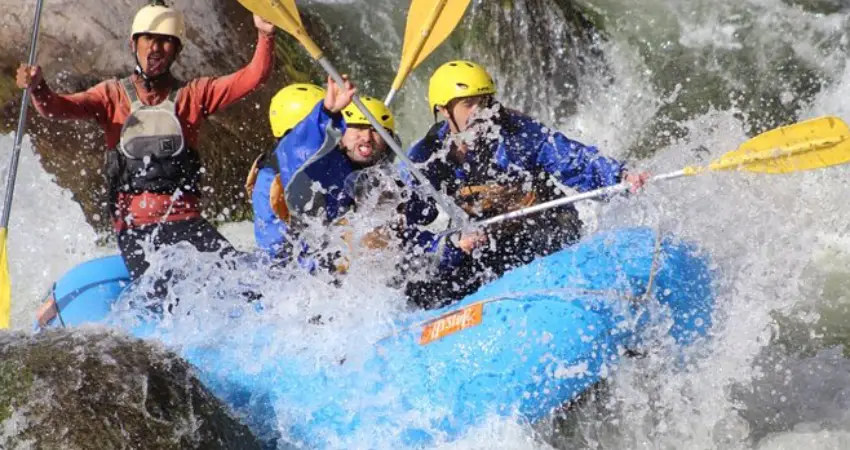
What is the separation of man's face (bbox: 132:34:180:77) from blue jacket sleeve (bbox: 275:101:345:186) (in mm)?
731

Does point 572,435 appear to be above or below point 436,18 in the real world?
below

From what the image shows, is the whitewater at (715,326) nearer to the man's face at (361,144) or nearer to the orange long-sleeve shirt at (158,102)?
the orange long-sleeve shirt at (158,102)

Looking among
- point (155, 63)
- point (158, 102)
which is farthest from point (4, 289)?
point (155, 63)

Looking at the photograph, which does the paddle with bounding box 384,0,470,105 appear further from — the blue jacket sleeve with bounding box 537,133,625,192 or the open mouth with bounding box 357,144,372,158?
the blue jacket sleeve with bounding box 537,133,625,192

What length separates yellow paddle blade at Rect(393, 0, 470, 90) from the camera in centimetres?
427

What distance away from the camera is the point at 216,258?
4.09 metres

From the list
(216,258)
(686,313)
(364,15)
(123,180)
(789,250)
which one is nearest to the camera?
(686,313)

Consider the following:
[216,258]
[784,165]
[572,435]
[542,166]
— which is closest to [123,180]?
[216,258]

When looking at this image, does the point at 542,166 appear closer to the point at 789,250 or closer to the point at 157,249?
the point at 789,250

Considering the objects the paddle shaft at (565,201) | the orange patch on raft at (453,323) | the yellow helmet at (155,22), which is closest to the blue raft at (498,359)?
the orange patch on raft at (453,323)

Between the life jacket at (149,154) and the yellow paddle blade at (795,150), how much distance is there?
2.25 meters

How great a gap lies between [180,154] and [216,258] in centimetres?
58

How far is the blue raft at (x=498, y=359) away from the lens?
132 inches

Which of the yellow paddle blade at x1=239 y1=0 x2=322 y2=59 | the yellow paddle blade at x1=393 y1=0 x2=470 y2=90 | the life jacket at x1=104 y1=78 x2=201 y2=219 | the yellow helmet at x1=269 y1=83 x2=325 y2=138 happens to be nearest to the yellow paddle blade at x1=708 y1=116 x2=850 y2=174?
the yellow paddle blade at x1=393 y1=0 x2=470 y2=90
